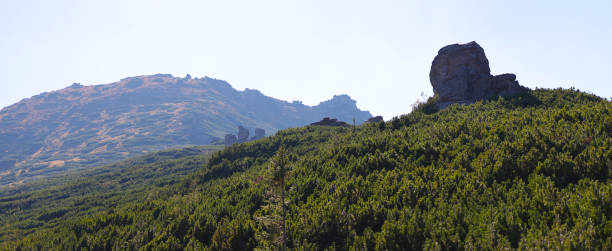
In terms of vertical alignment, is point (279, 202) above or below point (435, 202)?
above

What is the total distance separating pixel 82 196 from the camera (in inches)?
1951

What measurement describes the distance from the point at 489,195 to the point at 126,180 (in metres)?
70.4

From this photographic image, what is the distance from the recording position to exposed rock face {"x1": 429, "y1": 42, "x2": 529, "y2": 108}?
3703 cm

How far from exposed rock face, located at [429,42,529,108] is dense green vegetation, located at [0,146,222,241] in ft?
137

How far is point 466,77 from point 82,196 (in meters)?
69.8

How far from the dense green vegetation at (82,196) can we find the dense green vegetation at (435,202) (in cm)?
2029

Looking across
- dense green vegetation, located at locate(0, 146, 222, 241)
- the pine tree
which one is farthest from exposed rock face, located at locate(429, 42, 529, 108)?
dense green vegetation, located at locate(0, 146, 222, 241)

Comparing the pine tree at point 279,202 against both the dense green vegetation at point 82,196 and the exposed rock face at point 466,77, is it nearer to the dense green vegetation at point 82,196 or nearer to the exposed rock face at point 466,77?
the dense green vegetation at point 82,196

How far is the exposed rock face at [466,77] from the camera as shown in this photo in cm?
3703

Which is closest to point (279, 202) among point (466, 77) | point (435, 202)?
point (435, 202)

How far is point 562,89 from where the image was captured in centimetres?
3238

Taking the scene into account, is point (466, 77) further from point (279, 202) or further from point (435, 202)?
point (279, 202)

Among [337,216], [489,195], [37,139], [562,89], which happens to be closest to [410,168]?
[489,195]

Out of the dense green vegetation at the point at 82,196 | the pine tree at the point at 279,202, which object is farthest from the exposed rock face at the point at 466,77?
the dense green vegetation at the point at 82,196
